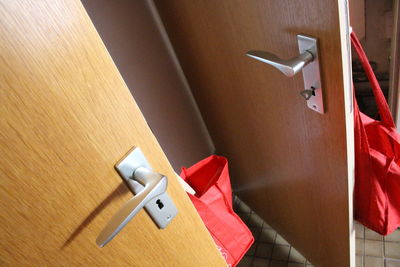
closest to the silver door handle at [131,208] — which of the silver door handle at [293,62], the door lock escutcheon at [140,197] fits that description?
the door lock escutcheon at [140,197]

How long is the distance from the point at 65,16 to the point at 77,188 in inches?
8.3

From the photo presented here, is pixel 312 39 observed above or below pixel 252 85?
above

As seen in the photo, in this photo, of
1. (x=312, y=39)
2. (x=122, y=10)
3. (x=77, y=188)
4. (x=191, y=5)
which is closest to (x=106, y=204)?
(x=77, y=188)

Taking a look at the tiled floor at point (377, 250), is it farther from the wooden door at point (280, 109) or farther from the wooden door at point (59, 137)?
the wooden door at point (59, 137)

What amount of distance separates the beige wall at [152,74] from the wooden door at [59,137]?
620 millimetres

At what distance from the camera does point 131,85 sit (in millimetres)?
1076

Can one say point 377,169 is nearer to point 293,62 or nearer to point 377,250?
point 293,62

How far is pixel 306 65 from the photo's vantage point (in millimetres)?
603

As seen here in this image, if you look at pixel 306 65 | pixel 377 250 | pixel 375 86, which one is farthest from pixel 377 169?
pixel 377 250

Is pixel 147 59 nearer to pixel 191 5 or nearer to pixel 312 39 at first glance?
pixel 191 5

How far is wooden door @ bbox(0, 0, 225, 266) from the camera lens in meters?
0.33

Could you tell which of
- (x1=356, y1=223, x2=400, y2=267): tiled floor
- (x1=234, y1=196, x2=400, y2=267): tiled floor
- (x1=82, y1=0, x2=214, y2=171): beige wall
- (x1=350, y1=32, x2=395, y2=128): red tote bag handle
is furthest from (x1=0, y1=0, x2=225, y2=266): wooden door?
(x1=356, y1=223, x2=400, y2=267): tiled floor

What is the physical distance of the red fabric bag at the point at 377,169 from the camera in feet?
2.51

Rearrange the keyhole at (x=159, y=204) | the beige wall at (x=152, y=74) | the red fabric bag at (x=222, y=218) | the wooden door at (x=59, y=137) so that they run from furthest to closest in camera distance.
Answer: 1. the beige wall at (x=152, y=74)
2. the red fabric bag at (x=222, y=218)
3. the keyhole at (x=159, y=204)
4. the wooden door at (x=59, y=137)
